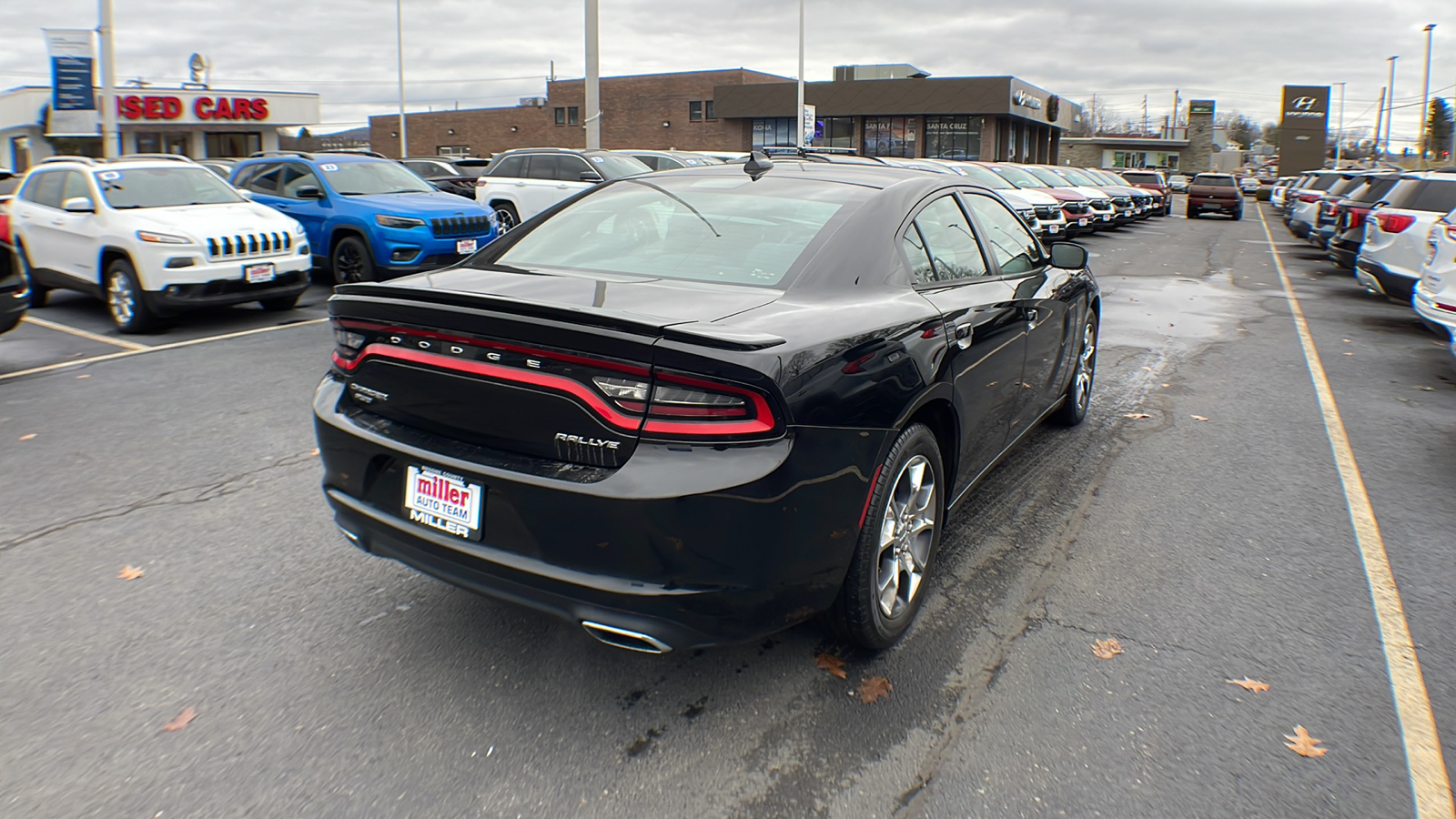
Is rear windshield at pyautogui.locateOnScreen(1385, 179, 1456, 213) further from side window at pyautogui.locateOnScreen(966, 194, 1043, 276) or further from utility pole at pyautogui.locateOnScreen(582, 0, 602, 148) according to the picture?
utility pole at pyautogui.locateOnScreen(582, 0, 602, 148)

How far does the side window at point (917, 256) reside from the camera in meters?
3.71

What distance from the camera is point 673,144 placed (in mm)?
64125

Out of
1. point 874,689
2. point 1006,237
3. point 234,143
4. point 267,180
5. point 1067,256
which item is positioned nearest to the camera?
point 874,689

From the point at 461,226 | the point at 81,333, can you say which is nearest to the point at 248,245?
the point at 81,333

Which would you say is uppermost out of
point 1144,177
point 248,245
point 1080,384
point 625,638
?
point 1144,177

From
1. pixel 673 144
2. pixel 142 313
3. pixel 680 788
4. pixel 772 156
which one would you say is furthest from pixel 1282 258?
pixel 673 144

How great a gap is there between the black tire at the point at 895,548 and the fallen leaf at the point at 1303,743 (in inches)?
46.5

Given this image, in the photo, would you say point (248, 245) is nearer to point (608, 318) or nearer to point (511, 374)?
point (511, 374)

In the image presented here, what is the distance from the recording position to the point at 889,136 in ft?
191

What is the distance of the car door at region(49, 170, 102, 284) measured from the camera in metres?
9.73

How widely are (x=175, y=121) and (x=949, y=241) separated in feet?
147

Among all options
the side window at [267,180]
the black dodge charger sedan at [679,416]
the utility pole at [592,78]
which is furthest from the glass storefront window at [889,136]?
the black dodge charger sedan at [679,416]

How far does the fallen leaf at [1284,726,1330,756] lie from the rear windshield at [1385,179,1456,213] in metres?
11.2

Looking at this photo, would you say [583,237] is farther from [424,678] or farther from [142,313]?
[142,313]
